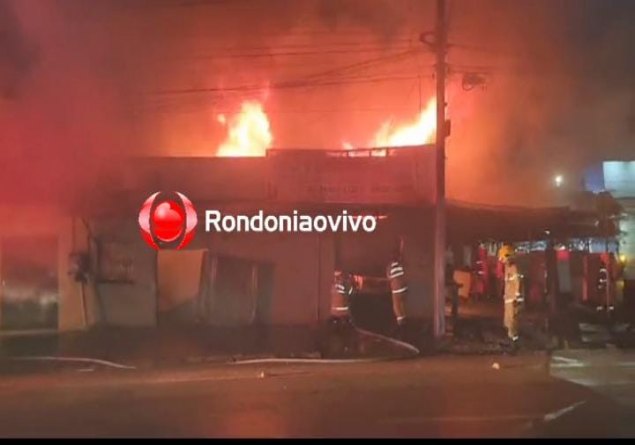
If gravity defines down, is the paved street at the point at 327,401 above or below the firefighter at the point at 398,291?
below

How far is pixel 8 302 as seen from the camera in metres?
11.9

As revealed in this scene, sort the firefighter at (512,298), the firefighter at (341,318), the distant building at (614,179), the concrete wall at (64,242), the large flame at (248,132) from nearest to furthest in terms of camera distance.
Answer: the firefighter at (512,298)
the firefighter at (341,318)
the concrete wall at (64,242)
the large flame at (248,132)
the distant building at (614,179)

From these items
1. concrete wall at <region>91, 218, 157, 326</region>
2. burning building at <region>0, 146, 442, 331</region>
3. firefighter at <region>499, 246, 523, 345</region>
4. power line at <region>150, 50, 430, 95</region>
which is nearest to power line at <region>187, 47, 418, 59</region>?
power line at <region>150, 50, 430, 95</region>

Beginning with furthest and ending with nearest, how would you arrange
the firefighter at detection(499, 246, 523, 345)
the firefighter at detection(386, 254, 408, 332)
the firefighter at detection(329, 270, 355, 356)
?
the firefighter at detection(386, 254, 408, 332), the firefighter at detection(329, 270, 355, 356), the firefighter at detection(499, 246, 523, 345)

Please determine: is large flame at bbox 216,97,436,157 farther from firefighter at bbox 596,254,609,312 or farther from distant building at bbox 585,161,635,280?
distant building at bbox 585,161,635,280

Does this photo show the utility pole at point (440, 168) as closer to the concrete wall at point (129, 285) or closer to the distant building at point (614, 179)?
the concrete wall at point (129, 285)

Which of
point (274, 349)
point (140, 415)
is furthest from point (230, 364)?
point (140, 415)

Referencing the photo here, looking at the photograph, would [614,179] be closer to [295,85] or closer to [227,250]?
[295,85]

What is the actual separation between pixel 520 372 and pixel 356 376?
5.18 ft

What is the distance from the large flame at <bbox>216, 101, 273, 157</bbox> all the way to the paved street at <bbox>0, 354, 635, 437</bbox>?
549 cm

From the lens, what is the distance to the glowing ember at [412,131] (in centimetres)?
1344

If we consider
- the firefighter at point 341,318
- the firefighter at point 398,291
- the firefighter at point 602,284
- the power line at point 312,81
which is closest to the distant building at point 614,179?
the firefighter at point 602,284

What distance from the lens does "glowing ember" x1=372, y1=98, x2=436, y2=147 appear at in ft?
44.1

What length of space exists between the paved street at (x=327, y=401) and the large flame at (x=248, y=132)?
18.0ft
